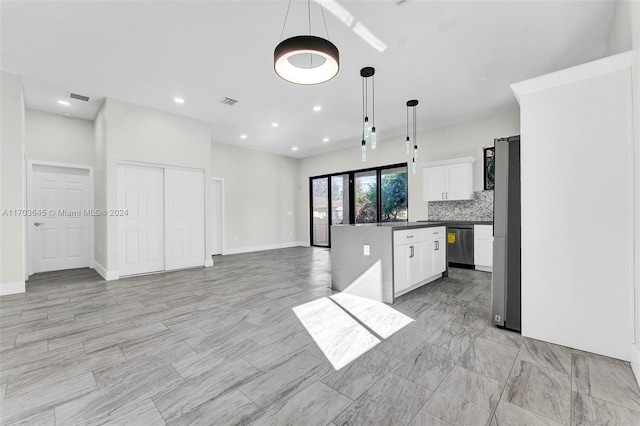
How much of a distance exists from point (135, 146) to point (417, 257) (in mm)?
5159

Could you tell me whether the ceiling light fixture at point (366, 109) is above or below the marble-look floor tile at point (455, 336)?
above

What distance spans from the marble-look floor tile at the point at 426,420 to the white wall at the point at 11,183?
5420mm

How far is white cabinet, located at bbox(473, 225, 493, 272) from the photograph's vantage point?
5.10 meters

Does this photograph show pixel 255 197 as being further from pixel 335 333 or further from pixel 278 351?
pixel 278 351

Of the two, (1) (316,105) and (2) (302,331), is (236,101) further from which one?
(2) (302,331)

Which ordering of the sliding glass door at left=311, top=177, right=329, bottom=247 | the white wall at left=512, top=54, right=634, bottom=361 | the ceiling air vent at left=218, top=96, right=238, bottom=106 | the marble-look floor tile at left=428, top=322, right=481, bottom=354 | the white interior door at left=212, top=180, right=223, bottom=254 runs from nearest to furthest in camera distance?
the white wall at left=512, top=54, right=634, bottom=361 → the marble-look floor tile at left=428, top=322, right=481, bottom=354 → the ceiling air vent at left=218, top=96, right=238, bottom=106 → the white interior door at left=212, top=180, right=223, bottom=254 → the sliding glass door at left=311, top=177, right=329, bottom=247

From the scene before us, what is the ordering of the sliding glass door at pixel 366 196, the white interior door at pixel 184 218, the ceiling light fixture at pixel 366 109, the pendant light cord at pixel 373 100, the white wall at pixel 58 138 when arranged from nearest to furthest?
the ceiling light fixture at pixel 366 109
the pendant light cord at pixel 373 100
the white wall at pixel 58 138
the white interior door at pixel 184 218
the sliding glass door at pixel 366 196

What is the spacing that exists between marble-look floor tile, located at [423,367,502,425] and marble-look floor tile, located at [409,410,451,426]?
3 cm

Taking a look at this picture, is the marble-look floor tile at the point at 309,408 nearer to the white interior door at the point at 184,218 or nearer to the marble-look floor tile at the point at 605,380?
the marble-look floor tile at the point at 605,380

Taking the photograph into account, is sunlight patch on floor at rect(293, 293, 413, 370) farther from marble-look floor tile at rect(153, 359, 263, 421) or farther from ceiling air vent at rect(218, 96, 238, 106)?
ceiling air vent at rect(218, 96, 238, 106)

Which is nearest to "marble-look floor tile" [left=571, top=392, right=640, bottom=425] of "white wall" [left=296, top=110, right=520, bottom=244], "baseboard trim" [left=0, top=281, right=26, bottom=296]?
"white wall" [left=296, top=110, right=520, bottom=244]

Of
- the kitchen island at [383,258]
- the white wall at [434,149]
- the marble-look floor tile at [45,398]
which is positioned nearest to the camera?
the marble-look floor tile at [45,398]

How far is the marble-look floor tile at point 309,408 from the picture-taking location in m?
1.41

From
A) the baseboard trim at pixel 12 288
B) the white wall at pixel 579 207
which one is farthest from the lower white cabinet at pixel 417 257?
the baseboard trim at pixel 12 288
